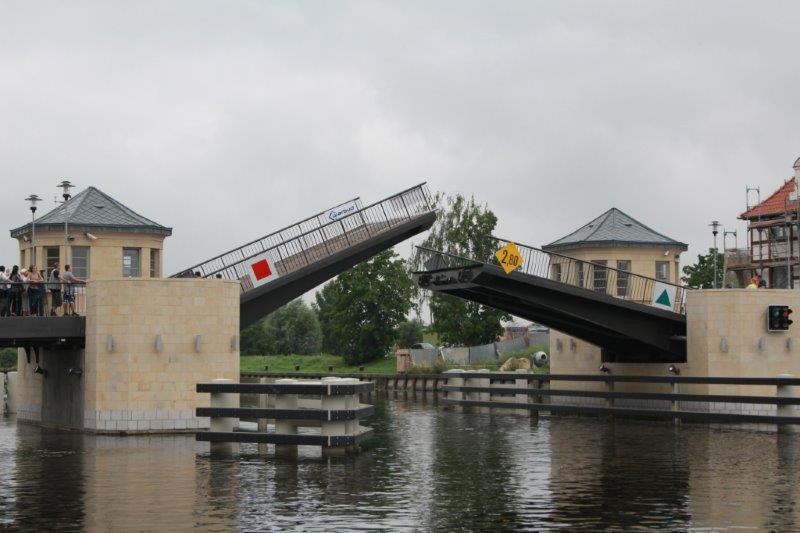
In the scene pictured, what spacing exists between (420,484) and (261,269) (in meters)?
15.5

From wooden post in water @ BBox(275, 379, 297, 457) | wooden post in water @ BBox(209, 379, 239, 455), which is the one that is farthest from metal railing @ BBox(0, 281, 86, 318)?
wooden post in water @ BBox(275, 379, 297, 457)

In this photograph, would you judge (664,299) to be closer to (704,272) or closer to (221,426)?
(221,426)

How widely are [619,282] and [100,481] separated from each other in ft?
88.3

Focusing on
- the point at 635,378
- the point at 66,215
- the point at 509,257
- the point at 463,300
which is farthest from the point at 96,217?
the point at 463,300

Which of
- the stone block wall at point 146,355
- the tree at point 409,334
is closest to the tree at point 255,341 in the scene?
the tree at point 409,334

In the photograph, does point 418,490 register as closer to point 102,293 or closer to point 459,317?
point 102,293

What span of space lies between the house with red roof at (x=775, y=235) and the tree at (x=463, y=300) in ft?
47.3

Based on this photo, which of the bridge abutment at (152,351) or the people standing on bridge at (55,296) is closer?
the bridge abutment at (152,351)

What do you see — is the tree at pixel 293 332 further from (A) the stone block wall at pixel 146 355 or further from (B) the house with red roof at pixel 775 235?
(A) the stone block wall at pixel 146 355

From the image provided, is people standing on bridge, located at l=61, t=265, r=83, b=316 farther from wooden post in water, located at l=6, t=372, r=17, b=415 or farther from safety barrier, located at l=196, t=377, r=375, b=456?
wooden post in water, located at l=6, t=372, r=17, b=415

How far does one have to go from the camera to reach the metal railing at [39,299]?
1073 inches

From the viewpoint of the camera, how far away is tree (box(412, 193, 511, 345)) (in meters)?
67.8

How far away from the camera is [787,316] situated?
31.9 meters

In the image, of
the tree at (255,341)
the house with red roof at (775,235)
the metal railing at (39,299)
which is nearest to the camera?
the metal railing at (39,299)
